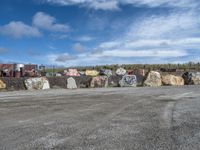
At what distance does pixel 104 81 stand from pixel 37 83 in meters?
6.83

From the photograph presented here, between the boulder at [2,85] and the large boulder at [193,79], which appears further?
the large boulder at [193,79]

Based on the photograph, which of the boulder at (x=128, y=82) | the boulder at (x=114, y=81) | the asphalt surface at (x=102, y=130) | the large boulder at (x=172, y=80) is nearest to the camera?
the asphalt surface at (x=102, y=130)

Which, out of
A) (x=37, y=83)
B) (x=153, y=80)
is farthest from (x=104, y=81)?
(x=37, y=83)

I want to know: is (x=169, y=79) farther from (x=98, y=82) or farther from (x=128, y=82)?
(x=98, y=82)

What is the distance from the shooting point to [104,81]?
34250mm

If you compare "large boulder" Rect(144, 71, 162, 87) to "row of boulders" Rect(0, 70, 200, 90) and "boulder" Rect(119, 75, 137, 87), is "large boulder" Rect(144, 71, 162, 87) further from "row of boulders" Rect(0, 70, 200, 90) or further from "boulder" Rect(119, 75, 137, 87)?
"boulder" Rect(119, 75, 137, 87)

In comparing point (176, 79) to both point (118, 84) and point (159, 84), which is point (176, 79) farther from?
point (118, 84)

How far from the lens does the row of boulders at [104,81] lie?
30297 mm

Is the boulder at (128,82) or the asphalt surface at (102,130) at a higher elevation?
the boulder at (128,82)

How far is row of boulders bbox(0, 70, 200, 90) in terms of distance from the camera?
30297 millimetres

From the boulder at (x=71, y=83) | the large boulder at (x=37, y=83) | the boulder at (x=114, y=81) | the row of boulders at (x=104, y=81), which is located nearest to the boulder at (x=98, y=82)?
the row of boulders at (x=104, y=81)

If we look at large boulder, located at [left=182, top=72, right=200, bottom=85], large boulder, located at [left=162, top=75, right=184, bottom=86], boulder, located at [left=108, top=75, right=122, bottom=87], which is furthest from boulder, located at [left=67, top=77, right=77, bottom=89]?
large boulder, located at [left=182, top=72, right=200, bottom=85]

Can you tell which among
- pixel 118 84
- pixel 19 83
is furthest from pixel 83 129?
pixel 118 84

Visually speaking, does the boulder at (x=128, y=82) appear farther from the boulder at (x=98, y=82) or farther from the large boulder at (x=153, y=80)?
the boulder at (x=98, y=82)
